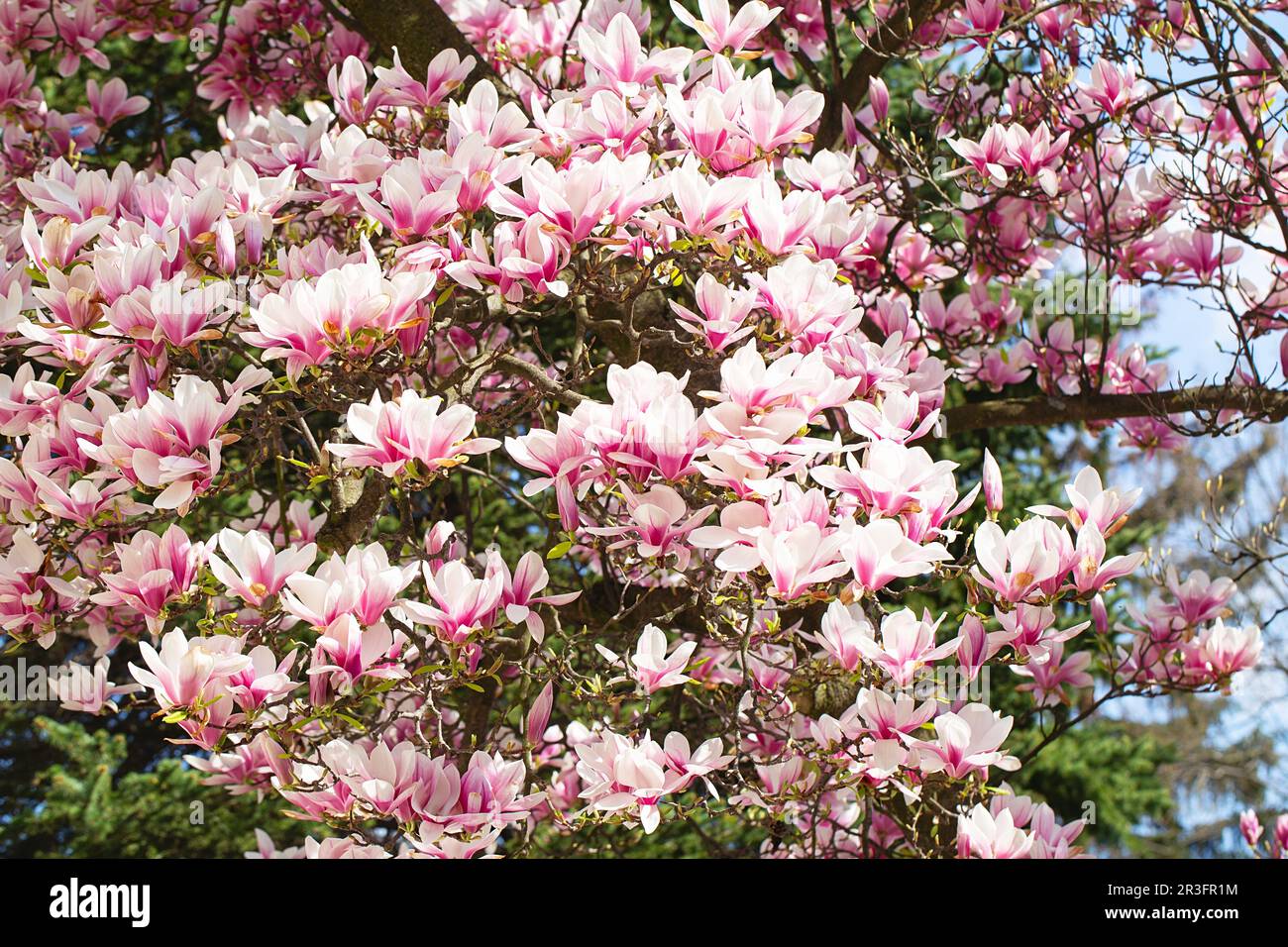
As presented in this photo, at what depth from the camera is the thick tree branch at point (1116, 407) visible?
2.90m

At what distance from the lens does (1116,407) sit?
122 inches

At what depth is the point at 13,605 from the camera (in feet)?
6.54

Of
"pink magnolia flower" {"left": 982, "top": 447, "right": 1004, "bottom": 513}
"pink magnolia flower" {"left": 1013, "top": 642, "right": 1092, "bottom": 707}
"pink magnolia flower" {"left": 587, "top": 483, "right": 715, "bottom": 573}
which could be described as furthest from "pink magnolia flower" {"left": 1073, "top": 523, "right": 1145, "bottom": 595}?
Answer: "pink magnolia flower" {"left": 1013, "top": 642, "right": 1092, "bottom": 707}

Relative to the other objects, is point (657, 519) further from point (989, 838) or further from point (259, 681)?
point (989, 838)

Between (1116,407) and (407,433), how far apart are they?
7.01 feet

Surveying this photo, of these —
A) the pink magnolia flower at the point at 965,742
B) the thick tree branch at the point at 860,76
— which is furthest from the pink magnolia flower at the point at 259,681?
the thick tree branch at the point at 860,76

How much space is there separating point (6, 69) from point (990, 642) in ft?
9.49

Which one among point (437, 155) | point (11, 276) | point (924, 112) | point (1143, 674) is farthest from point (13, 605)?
point (924, 112)

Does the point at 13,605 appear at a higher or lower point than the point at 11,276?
lower

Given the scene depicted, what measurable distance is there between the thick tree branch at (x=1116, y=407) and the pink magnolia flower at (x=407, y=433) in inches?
68.0

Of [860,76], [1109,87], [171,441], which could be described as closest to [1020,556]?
[171,441]

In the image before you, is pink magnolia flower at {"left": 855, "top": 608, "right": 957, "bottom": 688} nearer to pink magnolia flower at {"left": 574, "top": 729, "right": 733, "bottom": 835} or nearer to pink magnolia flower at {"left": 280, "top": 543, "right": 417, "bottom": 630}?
pink magnolia flower at {"left": 574, "top": 729, "right": 733, "bottom": 835}

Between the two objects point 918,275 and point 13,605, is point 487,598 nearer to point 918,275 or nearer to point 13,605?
point 13,605
